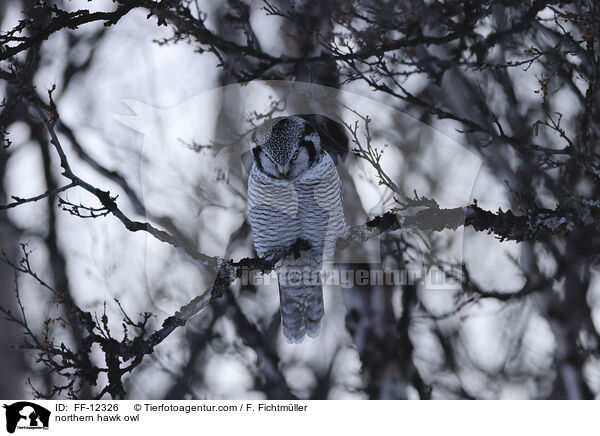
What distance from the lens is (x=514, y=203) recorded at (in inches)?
84.9

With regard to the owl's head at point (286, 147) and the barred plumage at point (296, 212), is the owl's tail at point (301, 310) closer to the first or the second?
the barred plumage at point (296, 212)

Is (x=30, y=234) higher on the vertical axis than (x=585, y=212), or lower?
higher

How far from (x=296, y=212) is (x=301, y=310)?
0.51 meters

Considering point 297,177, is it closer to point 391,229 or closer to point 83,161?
point 391,229

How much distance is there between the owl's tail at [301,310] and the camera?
2188 millimetres

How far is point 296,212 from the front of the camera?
2.04 meters

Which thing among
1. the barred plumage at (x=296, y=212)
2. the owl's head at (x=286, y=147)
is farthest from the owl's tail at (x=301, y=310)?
the owl's head at (x=286, y=147)

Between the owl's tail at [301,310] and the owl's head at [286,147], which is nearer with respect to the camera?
the owl's head at [286,147]

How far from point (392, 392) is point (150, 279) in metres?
1.37

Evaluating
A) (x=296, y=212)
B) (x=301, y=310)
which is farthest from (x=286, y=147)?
(x=301, y=310)

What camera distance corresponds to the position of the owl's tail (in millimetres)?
2188
